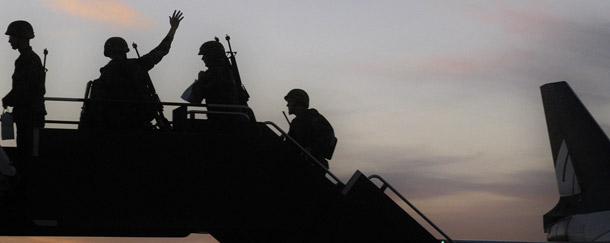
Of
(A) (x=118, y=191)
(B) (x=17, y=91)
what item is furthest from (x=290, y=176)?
(B) (x=17, y=91)

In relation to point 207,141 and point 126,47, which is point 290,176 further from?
point 126,47

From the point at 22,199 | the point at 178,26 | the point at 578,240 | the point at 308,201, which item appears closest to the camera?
the point at 22,199

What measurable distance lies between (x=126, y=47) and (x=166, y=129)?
1.45m

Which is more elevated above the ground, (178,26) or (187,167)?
(178,26)

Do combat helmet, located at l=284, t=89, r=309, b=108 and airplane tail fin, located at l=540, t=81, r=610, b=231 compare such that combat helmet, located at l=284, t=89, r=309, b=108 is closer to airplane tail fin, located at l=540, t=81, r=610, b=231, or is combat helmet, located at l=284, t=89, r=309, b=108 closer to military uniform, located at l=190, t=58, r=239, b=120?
military uniform, located at l=190, t=58, r=239, b=120

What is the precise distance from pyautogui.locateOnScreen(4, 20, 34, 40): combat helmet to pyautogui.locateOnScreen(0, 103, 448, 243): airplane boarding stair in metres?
1.99

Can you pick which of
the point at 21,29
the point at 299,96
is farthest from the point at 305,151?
the point at 21,29

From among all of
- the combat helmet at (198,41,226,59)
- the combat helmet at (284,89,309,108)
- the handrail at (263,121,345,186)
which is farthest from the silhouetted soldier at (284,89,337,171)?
the combat helmet at (198,41,226,59)

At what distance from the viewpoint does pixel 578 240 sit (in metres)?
35.1

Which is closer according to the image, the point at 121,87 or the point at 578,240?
the point at 121,87

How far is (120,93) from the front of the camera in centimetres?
1412

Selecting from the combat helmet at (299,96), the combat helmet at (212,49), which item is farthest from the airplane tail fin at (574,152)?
the combat helmet at (212,49)

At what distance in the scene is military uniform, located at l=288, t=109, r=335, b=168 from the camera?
597 inches

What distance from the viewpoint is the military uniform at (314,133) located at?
15164 mm
